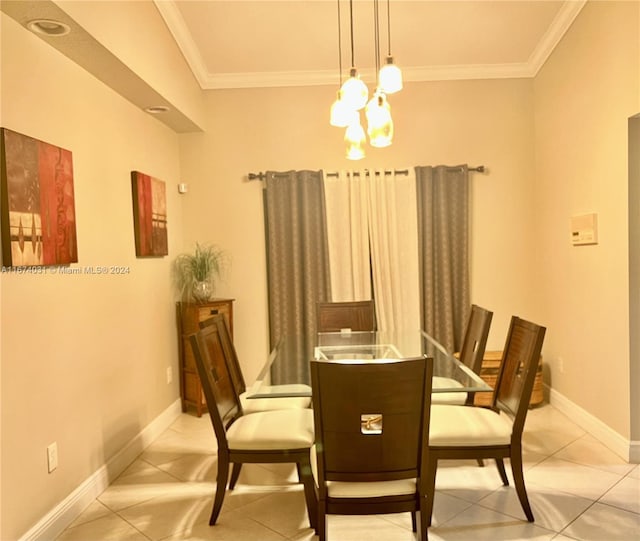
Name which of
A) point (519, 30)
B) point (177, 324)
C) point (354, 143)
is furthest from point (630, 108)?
point (177, 324)

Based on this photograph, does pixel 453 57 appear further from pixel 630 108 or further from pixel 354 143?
pixel 354 143

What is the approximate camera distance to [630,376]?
119 inches

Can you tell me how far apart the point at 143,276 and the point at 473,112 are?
3039 mm

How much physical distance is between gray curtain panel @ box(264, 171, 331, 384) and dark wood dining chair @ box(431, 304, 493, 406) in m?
1.54

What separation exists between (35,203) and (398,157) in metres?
3.01

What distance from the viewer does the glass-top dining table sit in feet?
7.70

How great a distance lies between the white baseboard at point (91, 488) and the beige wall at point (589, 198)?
302 cm

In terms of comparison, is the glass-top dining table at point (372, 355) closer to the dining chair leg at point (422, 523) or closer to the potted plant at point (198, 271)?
the dining chair leg at point (422, 523)

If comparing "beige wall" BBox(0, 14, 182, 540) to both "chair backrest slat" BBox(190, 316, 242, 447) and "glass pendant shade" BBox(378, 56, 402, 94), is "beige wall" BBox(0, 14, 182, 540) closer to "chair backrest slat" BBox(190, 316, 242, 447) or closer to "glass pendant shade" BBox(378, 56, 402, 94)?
"chair backrest slat" BBox(190, 316, 242, 447)

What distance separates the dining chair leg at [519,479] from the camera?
Result: 2.35m

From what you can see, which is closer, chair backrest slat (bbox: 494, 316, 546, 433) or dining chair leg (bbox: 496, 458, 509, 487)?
chair backrest slat (bbox: 494, 316, 546, 433)

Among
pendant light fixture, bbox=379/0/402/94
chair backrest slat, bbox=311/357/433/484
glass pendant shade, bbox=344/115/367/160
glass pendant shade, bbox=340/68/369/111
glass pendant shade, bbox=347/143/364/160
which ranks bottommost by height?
chair backrest slat, bbox=311/357/433/484

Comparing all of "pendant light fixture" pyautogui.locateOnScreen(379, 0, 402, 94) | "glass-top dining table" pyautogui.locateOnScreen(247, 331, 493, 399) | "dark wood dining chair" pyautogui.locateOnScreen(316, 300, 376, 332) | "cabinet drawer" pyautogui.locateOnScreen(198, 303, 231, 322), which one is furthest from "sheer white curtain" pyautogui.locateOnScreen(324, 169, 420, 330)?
"pendant light fixture" pyautogui.locateOnScreen(379, 0, 402, 94)

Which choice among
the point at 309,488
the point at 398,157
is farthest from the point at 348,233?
the point at 309,488
